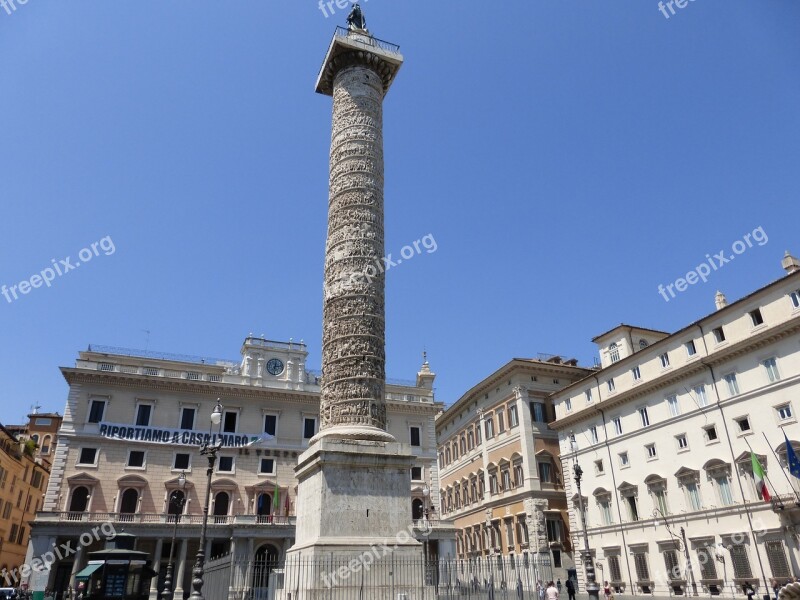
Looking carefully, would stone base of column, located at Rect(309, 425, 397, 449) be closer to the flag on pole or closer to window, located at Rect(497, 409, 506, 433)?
the flag on pole

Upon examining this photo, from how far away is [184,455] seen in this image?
28109 mm

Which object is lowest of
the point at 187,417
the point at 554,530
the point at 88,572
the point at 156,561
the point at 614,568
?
the point at 614,568

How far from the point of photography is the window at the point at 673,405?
2300cm

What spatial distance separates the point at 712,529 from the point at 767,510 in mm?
2360

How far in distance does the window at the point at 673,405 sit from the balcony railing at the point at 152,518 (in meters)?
17.0

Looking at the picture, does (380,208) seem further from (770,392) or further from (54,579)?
(54,579)

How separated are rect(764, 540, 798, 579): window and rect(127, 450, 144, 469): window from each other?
24988mm

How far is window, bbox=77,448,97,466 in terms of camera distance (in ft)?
86.5

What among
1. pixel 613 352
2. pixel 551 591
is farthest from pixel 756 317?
pixel 551 591

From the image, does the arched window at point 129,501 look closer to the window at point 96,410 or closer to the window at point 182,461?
the window at point 182,461

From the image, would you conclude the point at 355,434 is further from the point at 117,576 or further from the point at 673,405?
the point at 673,405

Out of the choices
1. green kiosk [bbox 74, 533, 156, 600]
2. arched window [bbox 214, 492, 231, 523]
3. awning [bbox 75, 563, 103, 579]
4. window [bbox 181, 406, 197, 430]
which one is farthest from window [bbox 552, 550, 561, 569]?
awning [bbox 75, 563, 103, 579]

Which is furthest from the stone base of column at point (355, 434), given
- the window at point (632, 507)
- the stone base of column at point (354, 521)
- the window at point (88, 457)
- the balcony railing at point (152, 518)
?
the window at point (88, 457)

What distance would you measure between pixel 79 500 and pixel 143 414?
441 cm
